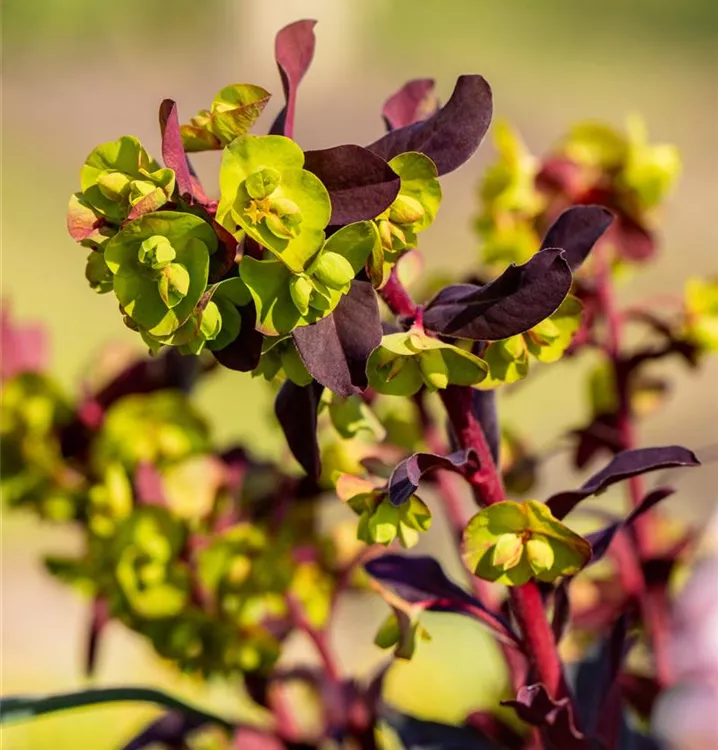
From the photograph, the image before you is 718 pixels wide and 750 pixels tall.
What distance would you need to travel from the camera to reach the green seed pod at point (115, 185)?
0.40 m

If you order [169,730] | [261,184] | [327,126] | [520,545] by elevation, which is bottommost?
[169,730]

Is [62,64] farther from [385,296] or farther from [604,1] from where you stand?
[385,296]

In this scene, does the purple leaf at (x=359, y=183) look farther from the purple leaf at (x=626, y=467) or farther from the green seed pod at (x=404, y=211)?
the purple leaf at (x=626, y=467)

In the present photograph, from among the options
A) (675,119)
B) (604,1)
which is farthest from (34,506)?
(604,1)

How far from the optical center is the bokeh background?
1.39 meters

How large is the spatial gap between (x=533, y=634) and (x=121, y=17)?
6.11 meters

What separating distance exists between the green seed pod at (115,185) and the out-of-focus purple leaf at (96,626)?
17.1 inches

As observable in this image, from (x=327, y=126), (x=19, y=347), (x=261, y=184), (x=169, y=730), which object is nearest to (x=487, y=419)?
(x=261, y=184)

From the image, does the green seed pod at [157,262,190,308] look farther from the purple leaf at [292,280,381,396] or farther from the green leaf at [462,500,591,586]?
the green leaf at [462,500,591,586]

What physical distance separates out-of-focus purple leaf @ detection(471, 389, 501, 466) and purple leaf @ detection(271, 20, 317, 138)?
0.53ft

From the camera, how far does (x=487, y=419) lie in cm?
52

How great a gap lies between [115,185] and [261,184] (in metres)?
0.06

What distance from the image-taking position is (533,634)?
1.62 feet

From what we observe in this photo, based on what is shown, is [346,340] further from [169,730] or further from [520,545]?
[169,730]
